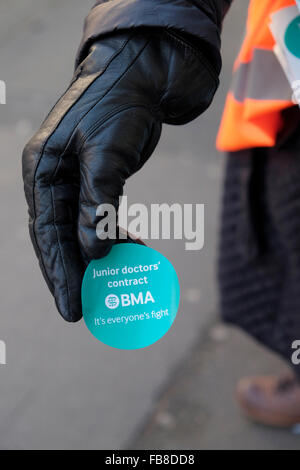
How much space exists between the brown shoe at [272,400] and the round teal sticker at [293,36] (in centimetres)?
118

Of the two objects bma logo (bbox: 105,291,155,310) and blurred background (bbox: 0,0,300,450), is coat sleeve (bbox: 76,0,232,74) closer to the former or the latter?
bma logo (bbox: 105,291,155,310)

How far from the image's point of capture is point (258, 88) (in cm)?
124

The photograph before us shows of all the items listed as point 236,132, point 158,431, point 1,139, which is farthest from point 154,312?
point 1,139

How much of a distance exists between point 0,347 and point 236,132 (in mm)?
1303

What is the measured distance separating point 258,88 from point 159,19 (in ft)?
1.12

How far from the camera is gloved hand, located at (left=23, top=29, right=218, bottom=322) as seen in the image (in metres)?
0.93

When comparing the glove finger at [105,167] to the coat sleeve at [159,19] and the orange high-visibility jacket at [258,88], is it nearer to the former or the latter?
the coat sleeve at [159,19]

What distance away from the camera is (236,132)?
1.37 metres

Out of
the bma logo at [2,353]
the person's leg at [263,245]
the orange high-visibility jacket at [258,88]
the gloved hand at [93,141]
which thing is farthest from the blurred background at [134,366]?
the gloved hand at [93,141]

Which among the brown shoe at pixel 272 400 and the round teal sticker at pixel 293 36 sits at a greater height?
the round teal sticker at pixel 293 36

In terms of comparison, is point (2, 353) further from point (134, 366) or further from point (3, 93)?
point (3, 93)

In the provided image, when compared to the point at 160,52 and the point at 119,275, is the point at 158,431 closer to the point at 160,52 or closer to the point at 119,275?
the point at 119,275

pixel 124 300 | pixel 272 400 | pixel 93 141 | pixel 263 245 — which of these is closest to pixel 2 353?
pixel 272 400

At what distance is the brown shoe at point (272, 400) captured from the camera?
1.96m
